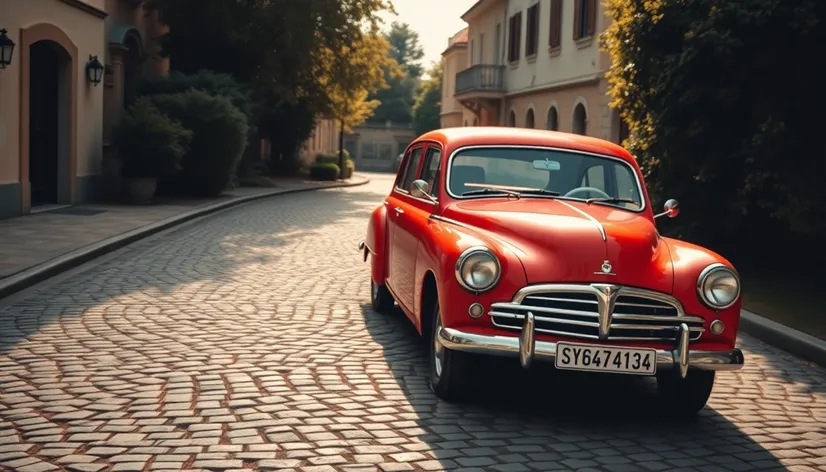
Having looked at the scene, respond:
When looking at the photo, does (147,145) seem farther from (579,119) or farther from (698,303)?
(698,303)

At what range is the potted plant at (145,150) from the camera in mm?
20891

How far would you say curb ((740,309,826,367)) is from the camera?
26.0ft

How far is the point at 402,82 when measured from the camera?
11656cm

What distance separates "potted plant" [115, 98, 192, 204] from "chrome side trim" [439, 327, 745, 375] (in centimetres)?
1641

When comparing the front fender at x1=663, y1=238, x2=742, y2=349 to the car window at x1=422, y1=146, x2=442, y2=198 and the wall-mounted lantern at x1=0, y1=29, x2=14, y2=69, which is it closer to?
the car window at x1=422, y1=146, x2=442, y2=198

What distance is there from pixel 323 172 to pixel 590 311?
41.2m

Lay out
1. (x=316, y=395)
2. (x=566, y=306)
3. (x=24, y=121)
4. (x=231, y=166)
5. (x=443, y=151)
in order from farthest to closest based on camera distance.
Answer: (x=231, y=166) → (x=24, y=121) → (x=443, y=151) → (x=316, y=395) → (x=566, y=306)

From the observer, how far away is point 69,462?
459 centimetres

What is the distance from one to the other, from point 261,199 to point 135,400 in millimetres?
22124

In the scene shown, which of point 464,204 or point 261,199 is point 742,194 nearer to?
point 464,204

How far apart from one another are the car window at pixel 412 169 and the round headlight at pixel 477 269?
256cm

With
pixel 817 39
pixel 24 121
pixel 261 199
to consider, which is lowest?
pixel 261 199

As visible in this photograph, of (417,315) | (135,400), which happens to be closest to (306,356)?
(417,315)

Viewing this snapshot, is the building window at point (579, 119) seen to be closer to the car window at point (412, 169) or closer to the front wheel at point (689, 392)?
the car window at point (412, 169)
